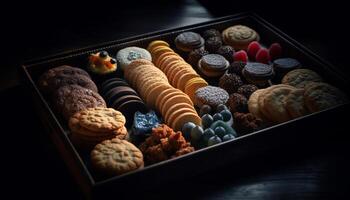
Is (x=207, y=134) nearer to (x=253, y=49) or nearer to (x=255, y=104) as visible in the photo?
(x=255, y=104)

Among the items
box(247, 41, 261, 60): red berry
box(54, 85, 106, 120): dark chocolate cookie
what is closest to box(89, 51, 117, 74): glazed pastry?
box(54, 85, 106, 120): dark chocolate cookie

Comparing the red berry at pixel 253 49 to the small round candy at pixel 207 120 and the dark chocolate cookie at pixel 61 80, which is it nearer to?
the small round candy at pixel 207 120

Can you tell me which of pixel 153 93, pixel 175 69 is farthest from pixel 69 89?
pixel 175 69

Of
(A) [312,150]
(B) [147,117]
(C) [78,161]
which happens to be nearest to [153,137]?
(B) [147,117]

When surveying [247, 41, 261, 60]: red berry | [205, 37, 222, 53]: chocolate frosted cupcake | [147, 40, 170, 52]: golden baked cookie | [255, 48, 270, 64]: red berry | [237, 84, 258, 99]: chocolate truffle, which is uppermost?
[147, 40, 170, 52]: golden baked cookie

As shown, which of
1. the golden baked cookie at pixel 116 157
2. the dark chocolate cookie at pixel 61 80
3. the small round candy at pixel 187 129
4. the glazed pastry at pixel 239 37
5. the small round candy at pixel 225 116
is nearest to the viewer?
the golden baked cookie at pixel 116 157

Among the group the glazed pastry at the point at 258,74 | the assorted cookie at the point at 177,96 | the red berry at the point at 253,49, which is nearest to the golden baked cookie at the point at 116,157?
the assorted cookie at the point at 177,96

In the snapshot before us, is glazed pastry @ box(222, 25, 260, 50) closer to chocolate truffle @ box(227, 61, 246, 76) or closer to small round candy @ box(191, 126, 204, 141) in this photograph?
chocolate truffle @ box(227, 61, 246, 76)
